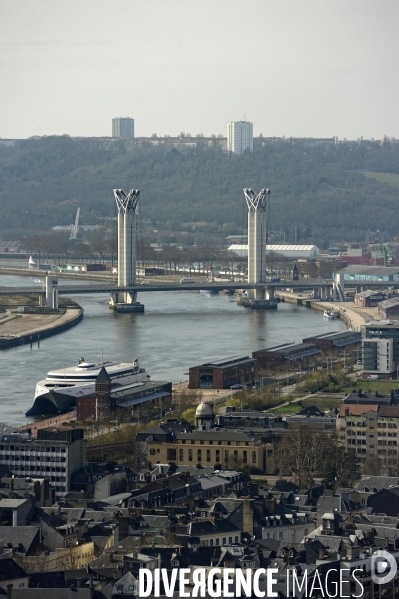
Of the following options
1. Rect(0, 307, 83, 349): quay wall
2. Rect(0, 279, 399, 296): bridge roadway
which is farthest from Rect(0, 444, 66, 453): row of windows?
Rect(0, 279, 399, 296): bridge roadway

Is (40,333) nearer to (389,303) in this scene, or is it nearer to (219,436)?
(389,303)

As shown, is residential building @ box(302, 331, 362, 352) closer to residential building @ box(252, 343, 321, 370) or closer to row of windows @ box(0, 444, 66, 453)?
residential building @ box(252, 343, 321, 370)

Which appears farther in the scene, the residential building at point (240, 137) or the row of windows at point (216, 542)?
the residential building at point (240, 137)

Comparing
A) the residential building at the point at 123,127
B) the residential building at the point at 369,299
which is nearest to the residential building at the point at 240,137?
the residential building at the point at 123,127

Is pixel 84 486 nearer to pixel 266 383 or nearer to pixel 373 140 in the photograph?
pixel 266 383

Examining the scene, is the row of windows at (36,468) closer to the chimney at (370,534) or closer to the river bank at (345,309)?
the chimney at (370,534)

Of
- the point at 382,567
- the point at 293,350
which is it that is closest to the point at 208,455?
the point at 382,567

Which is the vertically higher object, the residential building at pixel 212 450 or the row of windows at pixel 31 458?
the row of windows at pixel 31 458
